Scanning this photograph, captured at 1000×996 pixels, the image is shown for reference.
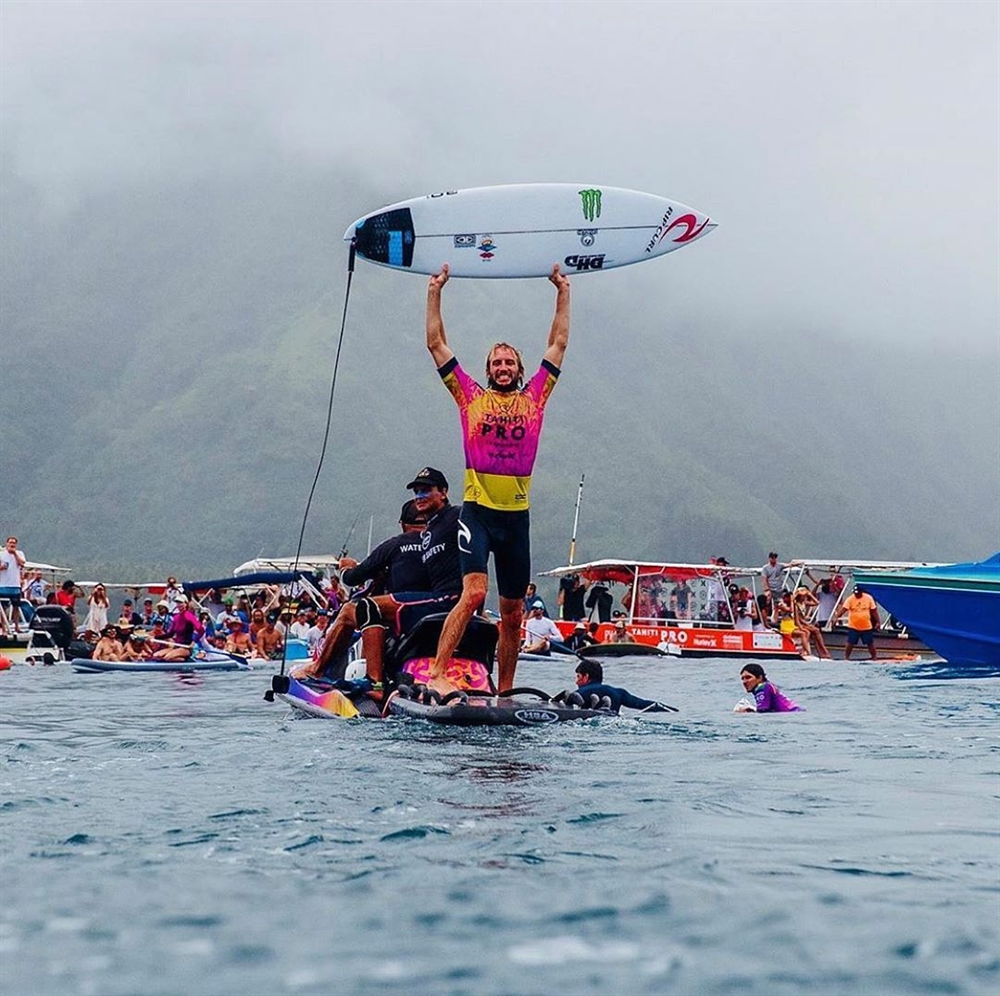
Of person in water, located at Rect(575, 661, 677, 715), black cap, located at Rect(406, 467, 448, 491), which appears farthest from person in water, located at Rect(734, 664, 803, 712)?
black cap, located at Rect(406, 467, 448, 491)

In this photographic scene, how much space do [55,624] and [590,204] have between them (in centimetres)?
1806

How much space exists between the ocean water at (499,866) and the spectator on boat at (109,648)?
18.0 m

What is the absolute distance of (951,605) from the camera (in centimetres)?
2242

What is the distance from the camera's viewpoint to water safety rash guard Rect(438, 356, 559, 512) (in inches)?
412

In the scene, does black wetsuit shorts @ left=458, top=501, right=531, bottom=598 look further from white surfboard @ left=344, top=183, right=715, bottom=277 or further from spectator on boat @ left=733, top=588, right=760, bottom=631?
spectator on boat @ left=733, top=588, right=760, bottom=631

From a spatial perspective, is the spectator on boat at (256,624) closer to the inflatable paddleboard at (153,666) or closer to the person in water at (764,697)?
the inflatable paddleboard at (153,666)

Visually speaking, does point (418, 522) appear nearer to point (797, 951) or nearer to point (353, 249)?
point (353, 249)

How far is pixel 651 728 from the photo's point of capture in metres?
9.68

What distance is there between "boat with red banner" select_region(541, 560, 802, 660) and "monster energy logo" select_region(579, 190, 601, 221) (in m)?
21.2

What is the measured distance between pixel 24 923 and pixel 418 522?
26.4ft

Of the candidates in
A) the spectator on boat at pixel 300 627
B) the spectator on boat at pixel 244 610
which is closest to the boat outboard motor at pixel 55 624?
the spectator on boat at pixel 300 627

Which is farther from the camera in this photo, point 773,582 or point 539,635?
point 773,582

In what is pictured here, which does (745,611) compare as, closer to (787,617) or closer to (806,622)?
(787,617)

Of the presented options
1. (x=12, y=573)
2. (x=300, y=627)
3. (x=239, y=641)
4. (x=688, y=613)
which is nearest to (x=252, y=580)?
(x=239, y=641)
